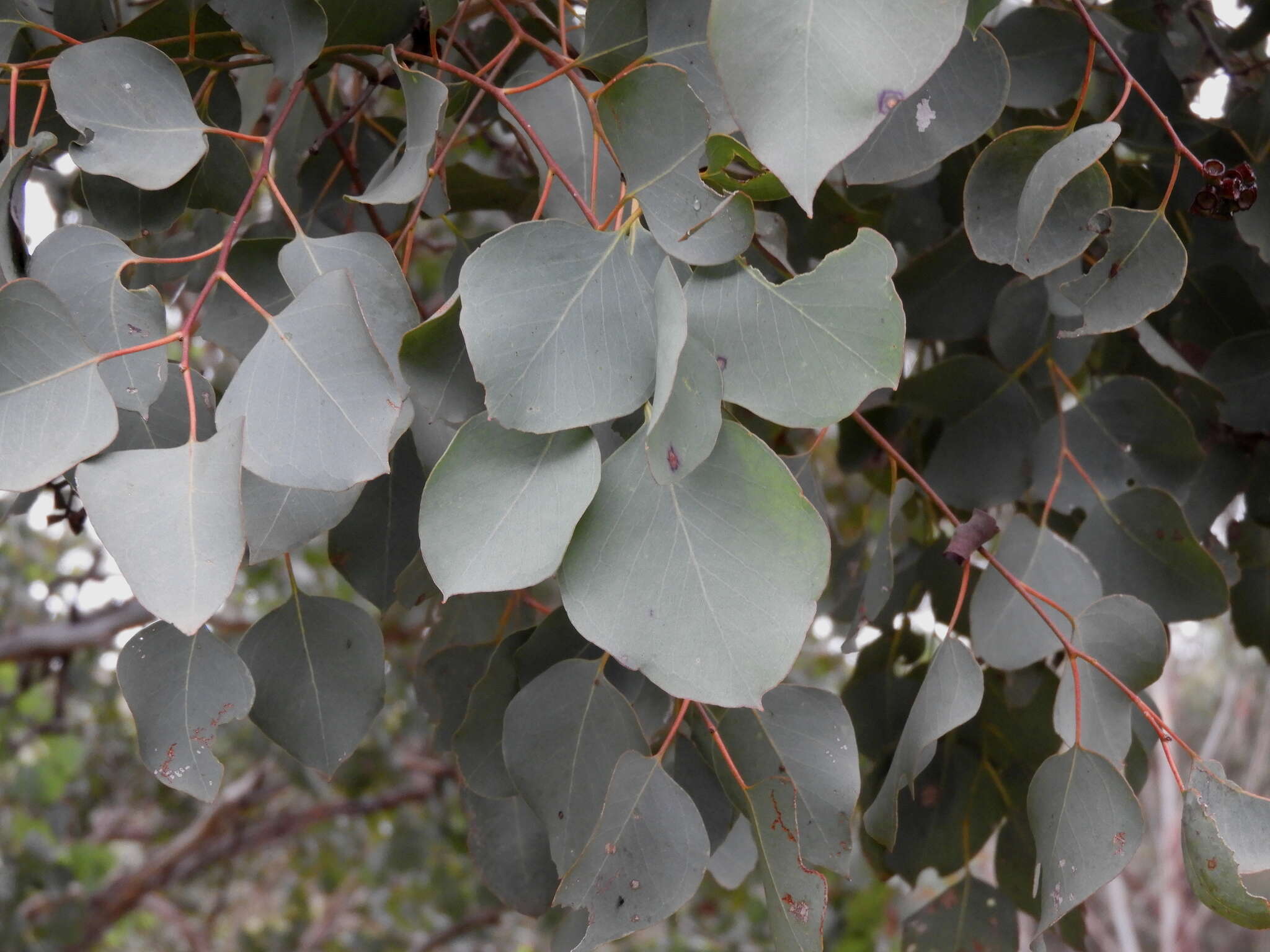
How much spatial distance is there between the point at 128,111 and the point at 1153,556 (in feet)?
1.74

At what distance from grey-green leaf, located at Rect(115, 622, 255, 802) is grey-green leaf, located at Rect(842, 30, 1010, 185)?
31 centimetres

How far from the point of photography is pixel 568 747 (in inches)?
17.7

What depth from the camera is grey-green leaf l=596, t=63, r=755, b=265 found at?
339mm

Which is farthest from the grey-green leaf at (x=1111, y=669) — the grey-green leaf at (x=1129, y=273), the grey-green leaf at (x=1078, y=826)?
the grey-green leaf at (x=1129, y=273)

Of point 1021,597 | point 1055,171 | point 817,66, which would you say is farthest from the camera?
point 1021,597

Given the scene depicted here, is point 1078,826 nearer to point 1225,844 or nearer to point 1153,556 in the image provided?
point 1225,844

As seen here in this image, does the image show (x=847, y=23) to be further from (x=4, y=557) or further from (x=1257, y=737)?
(x=1257, y=737)

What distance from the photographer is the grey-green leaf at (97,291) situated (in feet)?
1.26

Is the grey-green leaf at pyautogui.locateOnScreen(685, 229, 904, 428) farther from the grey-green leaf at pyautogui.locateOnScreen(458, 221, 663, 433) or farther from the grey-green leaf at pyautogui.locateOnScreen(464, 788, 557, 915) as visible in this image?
the grey-green leaf at pyautogui.locateOnScreen(464, 788, 557, 915)

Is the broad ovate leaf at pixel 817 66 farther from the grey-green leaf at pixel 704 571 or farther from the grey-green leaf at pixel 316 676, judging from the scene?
the grey-green leaf at pixel 316 676

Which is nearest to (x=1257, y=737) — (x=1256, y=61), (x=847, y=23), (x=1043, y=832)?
(x=1256, y=61)

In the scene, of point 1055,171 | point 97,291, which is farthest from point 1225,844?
point 97,291

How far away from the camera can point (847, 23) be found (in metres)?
0.29

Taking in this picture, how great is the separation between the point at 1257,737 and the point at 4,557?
12.9ft
